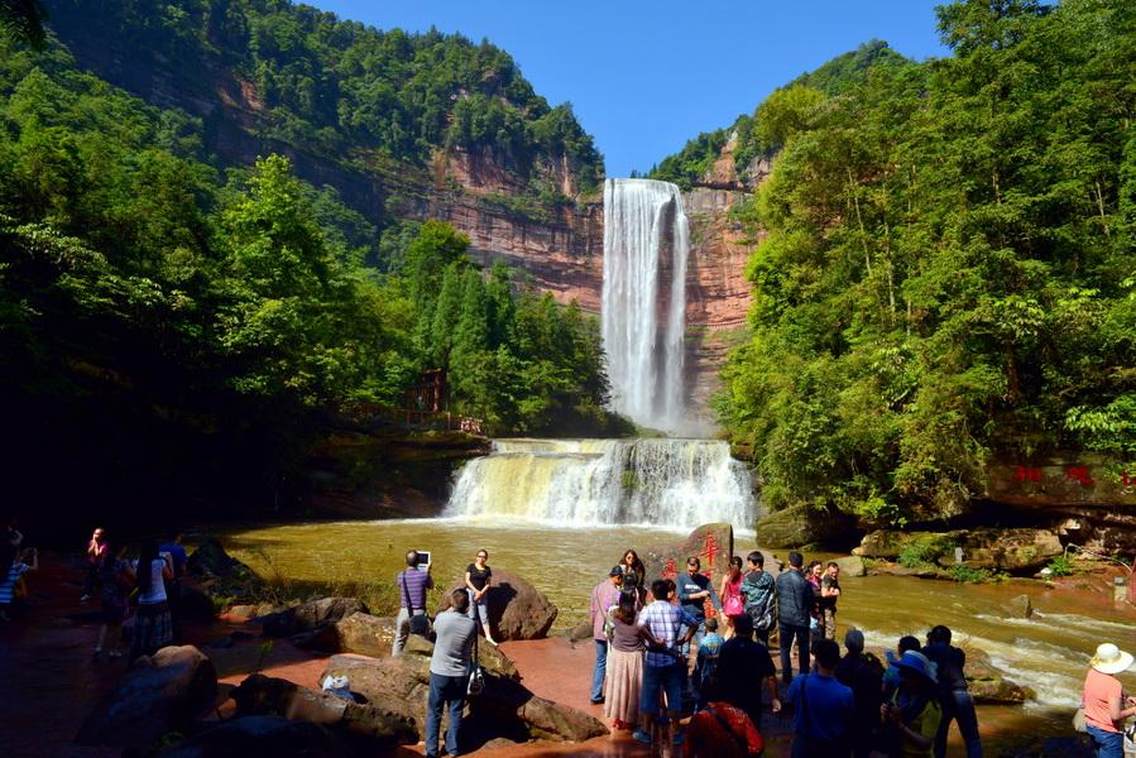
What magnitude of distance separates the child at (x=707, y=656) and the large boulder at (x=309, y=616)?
200 inches

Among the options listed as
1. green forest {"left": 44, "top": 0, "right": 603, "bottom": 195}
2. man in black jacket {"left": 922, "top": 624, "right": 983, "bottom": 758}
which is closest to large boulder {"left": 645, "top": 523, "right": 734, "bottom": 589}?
man in black jacket {"left": 922, "top": 624, "right": 983, "bottom": 758}

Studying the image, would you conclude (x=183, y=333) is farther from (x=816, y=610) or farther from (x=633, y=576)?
(x=816, y=610)

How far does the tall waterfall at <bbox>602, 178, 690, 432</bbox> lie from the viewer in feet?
227

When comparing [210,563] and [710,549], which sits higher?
[710,549]

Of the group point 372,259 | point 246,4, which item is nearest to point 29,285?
point 372,259

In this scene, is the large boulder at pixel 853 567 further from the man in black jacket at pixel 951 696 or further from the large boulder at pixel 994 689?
the man in black jacket at pixel 951 696

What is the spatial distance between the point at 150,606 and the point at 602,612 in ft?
16.0

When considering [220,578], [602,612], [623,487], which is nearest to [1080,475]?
[623,487]

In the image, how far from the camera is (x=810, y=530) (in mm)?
21453

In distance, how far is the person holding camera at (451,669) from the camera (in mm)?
A: 5902

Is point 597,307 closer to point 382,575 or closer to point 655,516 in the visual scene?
point 655,516

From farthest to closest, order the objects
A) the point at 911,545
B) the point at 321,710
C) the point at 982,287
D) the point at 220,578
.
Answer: the point at 911,545
the point at 982,287
the point at 220,578
the point at 321,710

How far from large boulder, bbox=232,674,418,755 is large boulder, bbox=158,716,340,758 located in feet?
2.28

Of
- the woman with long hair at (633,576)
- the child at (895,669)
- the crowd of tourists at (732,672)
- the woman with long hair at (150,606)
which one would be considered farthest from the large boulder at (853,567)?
the woman with long hair at (150,606)
